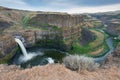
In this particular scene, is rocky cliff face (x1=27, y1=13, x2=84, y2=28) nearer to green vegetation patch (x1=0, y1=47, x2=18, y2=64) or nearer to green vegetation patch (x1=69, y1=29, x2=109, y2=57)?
green vegetation patch (x1=69, y1=29, x2=109, y2=57)

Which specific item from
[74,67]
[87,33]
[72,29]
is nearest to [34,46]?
[72,29]

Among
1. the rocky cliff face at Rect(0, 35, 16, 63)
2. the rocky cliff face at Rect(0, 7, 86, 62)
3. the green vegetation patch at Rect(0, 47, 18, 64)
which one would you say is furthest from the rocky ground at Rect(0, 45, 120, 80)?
the rocky cliff face at Rect(0, 7, 86, 62)

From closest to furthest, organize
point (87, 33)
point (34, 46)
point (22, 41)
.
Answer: point (22, 41), point (34, 46), point (87, 33)

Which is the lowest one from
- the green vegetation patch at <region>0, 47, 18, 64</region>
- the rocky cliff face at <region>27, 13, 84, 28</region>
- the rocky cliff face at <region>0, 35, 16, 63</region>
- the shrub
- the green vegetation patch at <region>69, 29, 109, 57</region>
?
the green vegetation patch at <region>69, 29, 109, 57</region>

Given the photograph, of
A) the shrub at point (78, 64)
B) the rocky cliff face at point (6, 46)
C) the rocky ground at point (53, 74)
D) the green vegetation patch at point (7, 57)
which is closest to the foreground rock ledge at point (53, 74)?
the rocky ground at point (53, 74)

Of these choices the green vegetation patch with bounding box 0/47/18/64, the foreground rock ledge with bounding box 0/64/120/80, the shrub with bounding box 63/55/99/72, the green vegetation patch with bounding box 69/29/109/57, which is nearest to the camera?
the foreground rock ledge with bounding box 0/64/120/80

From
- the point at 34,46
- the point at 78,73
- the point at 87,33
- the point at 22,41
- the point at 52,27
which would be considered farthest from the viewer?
the point at 87,33

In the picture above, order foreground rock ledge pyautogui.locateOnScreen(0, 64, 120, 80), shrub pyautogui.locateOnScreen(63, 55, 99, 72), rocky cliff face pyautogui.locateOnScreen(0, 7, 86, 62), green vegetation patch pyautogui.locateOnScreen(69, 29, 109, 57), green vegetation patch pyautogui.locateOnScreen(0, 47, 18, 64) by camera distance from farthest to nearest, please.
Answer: green vegetation patch pyautogui.locateOnScreen(69, 29, 109, 57) < rocky cliff face pyautogui.locateOnScreen(0, 7, 86, 62) < green vegetation patch pyautogui.locateOnScreen(0, 47, 18, 64) < shrub pyautogui.locateOnScreen(63, 55, 99, 72) < foreground rock ledge pyautogui.locateOnScreen(0, 64, 120, 80)

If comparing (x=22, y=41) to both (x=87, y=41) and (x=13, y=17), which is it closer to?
(x=13, y=17)

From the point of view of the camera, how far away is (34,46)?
83.1m

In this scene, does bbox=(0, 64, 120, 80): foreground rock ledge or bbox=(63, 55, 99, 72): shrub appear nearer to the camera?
bbox=(0, 64, 120, 80): foreground rock ledge

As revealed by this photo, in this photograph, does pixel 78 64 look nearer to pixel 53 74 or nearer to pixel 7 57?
pixel 53 74

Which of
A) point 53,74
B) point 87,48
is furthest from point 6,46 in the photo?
point 53,74

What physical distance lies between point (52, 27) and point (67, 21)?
775 cm
